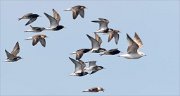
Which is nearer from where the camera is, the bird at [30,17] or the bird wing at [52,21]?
the bird wing at [52,21]

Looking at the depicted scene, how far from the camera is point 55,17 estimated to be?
70.9 metres

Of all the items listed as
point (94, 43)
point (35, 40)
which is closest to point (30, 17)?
point (35, 40)

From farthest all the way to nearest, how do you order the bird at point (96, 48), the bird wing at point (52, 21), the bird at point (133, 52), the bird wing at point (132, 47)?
the bird wing at point (52, 21) → the bird at point (96, 48) → the bird at point (133, 52) → the bird wing at point (132, 47)

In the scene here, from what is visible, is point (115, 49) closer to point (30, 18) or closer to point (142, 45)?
point (142, 45)

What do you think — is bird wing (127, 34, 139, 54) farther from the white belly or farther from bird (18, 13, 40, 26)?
bird (18, 13, 40, 26)

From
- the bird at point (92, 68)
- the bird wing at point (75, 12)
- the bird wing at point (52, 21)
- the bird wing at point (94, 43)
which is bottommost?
the bird at point (92, 68)

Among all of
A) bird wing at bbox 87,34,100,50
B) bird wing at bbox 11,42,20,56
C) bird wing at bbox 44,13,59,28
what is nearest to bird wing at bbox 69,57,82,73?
bird wing at bbox 87,34,100,50

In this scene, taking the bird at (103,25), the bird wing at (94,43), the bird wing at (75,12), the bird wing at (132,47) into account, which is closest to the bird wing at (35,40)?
the bird wing at (75,12)

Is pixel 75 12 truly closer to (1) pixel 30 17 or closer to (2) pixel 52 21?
(2) pixel 52 21

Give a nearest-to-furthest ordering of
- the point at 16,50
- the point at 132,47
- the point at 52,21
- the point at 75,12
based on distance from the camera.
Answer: the point at 132,47 → the point at 52,21 → the point at 75,12 → the point at 16,50

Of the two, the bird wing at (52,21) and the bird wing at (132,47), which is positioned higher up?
the bird wing at (52,21)

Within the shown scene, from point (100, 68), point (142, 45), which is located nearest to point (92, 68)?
point (100, 68)

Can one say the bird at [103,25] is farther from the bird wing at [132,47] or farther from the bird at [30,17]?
the bird wing at [132,47]

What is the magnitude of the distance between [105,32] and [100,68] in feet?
9.88
